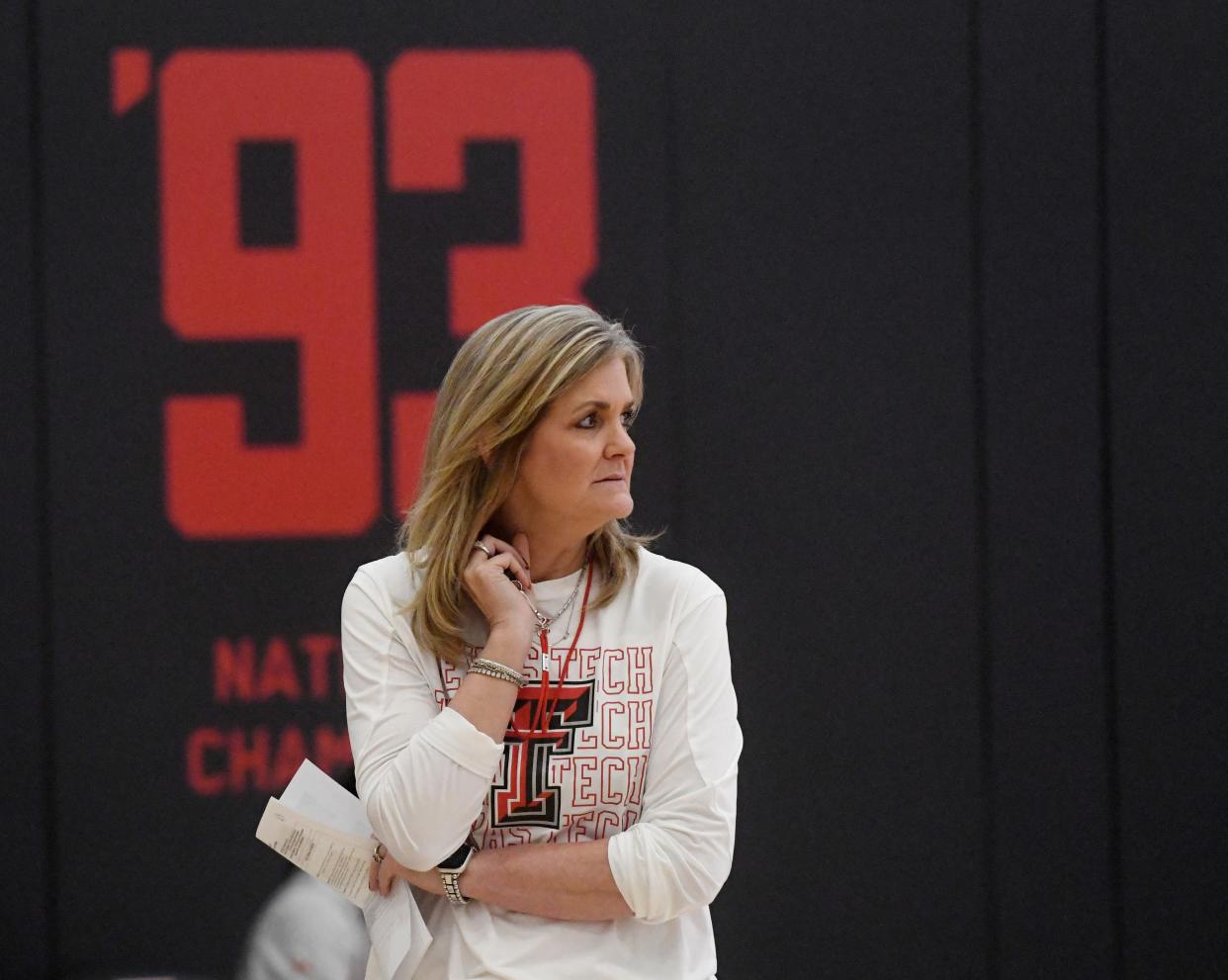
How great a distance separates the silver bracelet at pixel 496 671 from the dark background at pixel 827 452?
64.4 inches

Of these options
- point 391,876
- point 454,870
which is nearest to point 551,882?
point 454,870

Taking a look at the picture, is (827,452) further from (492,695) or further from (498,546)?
(492,695)

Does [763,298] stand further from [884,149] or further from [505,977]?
[505,977]

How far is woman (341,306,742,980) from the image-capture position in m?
1.70

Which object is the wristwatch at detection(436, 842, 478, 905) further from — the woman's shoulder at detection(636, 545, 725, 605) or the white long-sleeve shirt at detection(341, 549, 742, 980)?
the woman's shoulder at detection(636, 545, 725, 605)

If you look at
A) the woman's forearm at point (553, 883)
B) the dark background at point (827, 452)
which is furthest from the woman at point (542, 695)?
the dark background at point (827, 452)

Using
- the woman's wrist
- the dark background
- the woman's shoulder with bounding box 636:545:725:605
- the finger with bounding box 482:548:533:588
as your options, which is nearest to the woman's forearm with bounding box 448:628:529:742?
the woman's wrist

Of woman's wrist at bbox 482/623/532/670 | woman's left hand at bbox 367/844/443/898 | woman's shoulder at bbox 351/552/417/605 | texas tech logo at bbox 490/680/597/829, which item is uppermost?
woman's shoulder at bbox 351/552/417/605

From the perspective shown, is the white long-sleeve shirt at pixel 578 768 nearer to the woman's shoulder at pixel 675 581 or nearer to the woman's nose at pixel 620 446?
the woman's shoulder at pixel 675 581

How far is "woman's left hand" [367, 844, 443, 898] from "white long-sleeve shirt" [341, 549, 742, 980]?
0.05m

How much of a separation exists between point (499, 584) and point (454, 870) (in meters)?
0.36

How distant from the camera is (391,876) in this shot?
1.79m

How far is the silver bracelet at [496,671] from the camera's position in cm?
171

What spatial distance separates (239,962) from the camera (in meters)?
3.22
